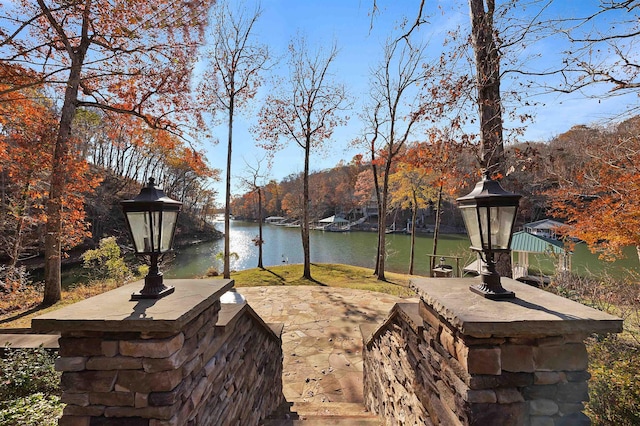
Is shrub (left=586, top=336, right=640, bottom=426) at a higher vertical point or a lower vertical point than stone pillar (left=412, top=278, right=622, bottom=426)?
lower

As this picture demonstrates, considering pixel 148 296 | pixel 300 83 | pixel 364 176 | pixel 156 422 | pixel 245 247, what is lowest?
pixel 245 247

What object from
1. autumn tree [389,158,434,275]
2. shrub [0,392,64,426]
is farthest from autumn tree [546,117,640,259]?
shrub [0,392,64,426]

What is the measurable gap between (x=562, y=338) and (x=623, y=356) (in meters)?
2.73

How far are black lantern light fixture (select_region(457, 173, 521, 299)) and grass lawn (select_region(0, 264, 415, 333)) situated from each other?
18.6ft

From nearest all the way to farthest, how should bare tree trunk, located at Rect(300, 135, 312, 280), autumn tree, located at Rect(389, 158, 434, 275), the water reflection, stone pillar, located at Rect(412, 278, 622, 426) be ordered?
stone pillar, located at Rect(412, 278, 622, 426), bare tree trunk, located at Rect(300, 135, 312, 280), autumn tree, located at Rect(389, 158, 434, 275), the water reflection

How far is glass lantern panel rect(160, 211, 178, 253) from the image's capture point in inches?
63.5

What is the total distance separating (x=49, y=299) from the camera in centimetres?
596

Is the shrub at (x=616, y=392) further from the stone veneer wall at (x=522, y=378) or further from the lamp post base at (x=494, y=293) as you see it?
the lamp post base at (x=494, y=293)

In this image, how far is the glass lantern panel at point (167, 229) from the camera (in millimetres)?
1612

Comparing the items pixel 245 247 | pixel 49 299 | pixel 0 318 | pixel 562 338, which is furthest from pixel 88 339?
pixel 245 247

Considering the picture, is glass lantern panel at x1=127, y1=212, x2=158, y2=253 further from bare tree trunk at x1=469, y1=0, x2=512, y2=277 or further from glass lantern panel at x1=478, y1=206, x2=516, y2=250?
bare tree trunk at x1=469, y1=0, x2=512, y2=277

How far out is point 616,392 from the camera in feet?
6.81

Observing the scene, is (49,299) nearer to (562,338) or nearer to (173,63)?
(173,63)

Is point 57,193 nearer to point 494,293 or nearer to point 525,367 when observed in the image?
point 494,293
